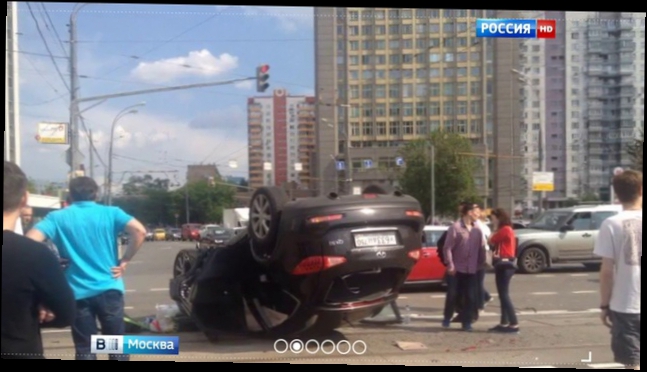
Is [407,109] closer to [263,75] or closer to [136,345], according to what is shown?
[263,75]

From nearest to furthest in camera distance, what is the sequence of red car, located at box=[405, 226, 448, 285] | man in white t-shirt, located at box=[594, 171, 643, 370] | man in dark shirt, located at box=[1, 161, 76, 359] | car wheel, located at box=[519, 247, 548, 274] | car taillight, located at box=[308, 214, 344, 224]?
man in dark shirt, located at box=[1, 161, 76, 359], man in white t-shirt, located at box=[594, 171, 643, 370], car taillight, located at box=[308, 214, 344, 224], red car, located at box=[405, 226, 448, 285], car wheel, located at box=[519, 247, 548, 274]

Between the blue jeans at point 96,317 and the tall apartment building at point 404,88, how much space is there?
1433mm

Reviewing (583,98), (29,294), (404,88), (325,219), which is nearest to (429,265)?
(325,219)

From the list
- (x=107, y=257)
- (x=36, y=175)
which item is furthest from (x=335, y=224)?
(x=36, y=175)

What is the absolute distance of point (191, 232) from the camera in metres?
4.54

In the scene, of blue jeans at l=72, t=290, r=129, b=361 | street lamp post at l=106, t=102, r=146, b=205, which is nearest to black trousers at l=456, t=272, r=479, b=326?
blue jeans at l=72, t=290, r=129, b=361

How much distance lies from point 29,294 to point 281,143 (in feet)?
5.81

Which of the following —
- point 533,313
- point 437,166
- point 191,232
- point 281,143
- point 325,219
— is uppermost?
point 281,143

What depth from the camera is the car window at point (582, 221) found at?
4.28m

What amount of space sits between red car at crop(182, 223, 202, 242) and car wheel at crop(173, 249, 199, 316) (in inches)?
3.3

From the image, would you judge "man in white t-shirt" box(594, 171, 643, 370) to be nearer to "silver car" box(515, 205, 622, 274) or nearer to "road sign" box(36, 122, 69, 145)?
"silver car" box(515, 205, 622, 274)

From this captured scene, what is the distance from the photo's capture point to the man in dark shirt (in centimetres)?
321

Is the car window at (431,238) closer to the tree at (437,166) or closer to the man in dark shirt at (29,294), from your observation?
the tree at (437,166)

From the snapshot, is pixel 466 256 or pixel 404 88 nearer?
pixel 404 88
